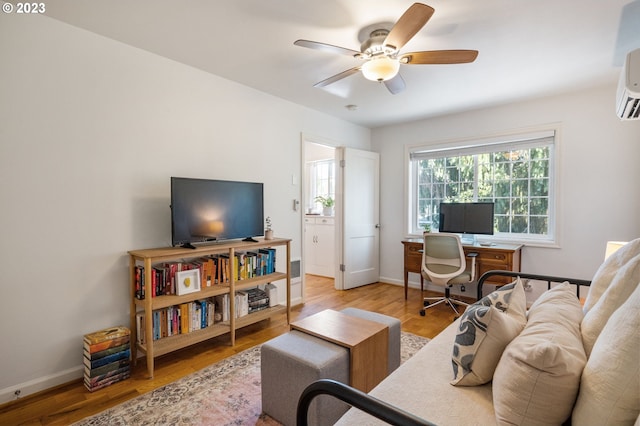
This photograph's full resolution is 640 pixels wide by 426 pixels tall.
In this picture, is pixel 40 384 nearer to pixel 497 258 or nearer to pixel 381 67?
pixel 381 67

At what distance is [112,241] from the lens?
2.33 metres

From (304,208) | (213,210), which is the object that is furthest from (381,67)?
(304,208)

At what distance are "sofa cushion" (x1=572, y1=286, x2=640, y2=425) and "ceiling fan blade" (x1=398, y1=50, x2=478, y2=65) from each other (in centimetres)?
167

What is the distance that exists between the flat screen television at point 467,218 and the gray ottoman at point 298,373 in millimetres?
2755

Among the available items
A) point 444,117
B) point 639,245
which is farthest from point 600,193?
point 639,245

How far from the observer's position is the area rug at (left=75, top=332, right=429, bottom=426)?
68.4 inches

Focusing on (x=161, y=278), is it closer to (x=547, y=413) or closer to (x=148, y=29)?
(x=148, y=29)

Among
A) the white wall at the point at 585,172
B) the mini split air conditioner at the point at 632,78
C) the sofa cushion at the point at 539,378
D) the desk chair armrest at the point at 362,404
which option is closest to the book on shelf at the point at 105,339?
the desk chair armrest at the point at 362,404

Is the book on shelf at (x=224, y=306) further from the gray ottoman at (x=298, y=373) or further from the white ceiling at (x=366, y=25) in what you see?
the white ceiling at (x=366, y=25)

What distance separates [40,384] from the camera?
6.63 feet

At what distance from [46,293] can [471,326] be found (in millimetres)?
2571

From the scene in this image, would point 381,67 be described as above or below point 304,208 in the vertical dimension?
above

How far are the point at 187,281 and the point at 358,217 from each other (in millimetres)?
2722

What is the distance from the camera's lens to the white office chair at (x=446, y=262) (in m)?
3.37
